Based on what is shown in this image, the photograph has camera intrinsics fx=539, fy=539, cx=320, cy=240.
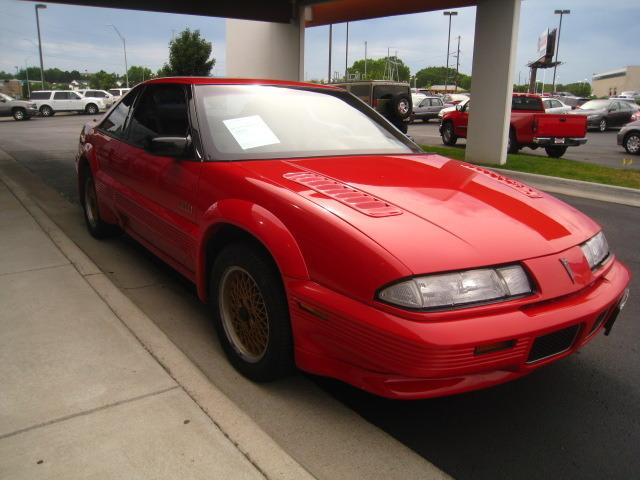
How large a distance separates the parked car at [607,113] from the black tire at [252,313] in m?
26.0

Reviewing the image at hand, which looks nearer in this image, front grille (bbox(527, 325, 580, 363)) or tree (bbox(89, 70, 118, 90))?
front grille (bbox(527, 325, 580, 363))

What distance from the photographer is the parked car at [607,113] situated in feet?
82.6

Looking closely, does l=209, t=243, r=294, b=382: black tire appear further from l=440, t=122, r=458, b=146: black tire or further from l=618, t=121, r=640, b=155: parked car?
l=618, t=121, r=640, b=155: parked car

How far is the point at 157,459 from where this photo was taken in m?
2.07

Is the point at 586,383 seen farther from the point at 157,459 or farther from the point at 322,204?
the point at 157,459

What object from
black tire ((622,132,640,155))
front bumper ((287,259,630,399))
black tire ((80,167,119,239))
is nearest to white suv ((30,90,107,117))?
black tire ((622,132,640,155))

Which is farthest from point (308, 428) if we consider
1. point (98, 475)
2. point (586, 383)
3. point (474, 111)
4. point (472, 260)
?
point (474, 111)

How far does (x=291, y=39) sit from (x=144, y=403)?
16190 mm

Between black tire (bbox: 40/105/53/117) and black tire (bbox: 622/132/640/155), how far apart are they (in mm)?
33916

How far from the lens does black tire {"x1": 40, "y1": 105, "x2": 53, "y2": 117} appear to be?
35.5m

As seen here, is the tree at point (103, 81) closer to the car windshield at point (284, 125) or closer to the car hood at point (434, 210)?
the car windshield at point (284, 125)

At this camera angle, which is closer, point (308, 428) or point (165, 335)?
point (308, 428)

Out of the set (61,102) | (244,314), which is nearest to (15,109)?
(61,102)

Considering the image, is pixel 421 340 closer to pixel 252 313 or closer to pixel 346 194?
pixel 346 194
